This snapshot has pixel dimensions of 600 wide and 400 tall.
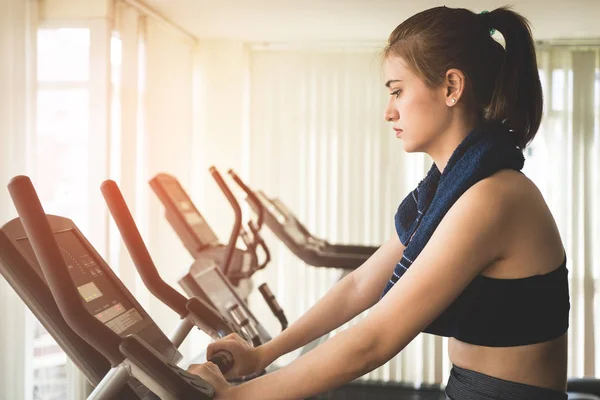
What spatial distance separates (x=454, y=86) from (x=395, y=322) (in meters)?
0.45

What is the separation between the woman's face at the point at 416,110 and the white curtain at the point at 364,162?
13.3 ft

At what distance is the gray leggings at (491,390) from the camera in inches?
43.1

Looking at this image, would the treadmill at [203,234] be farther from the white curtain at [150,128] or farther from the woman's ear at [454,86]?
the woman's ear at [454,86]

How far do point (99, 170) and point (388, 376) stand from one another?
9.39 feet

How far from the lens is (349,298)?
1479 mm

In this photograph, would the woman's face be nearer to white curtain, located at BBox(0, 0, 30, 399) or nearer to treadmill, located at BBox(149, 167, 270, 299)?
treadmill, located at BBox(149, 167, 270, 299)

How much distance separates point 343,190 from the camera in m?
5.31

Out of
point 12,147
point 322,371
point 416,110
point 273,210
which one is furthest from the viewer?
point 273,210

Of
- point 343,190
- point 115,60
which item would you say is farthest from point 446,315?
point 343,190

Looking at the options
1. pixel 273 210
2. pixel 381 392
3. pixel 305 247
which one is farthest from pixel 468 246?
pixel 381 392

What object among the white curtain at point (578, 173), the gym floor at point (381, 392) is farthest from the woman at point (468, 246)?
the white curtain at point (578, 173)

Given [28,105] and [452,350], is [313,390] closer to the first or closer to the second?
[452,350]

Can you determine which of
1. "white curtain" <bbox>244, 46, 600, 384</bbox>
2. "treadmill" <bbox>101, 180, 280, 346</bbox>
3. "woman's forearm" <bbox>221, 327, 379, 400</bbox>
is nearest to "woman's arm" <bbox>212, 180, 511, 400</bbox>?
"woman's forearm" <bbox>221, 327, 379, 400</bbox>

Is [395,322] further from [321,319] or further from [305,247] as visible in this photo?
[305,247]
